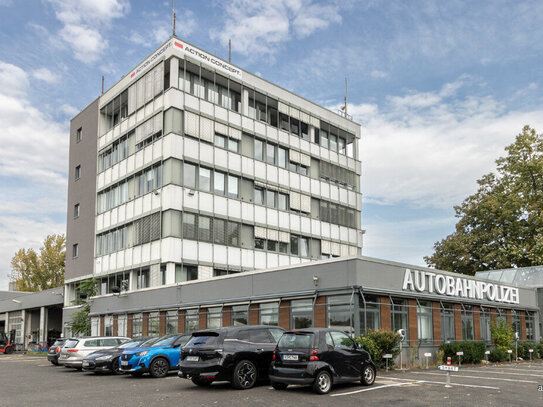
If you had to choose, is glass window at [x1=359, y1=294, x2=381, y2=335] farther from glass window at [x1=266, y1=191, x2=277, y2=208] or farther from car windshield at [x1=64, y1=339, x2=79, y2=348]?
glass window at [x1=266, y1=191, x2=277, y2=208]

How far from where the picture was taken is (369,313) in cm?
2194

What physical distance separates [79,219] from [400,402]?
118 feet

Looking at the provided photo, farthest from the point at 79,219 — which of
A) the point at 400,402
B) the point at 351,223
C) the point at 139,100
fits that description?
the point at 400,402

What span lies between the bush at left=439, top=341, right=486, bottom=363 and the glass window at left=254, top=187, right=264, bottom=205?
17517 millimetres

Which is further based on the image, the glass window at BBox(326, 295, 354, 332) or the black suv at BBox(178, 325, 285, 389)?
the glass window at BBox(326, 295, 354, 332)

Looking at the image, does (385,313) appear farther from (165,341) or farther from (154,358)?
(154,358)

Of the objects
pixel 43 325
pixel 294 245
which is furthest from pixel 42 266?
pixel 294 245

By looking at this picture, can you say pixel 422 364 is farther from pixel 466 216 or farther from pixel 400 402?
pixel 466 216

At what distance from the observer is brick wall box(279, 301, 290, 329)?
943 inches

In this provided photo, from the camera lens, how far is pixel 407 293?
77.8ft

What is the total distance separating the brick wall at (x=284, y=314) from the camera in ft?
78.6

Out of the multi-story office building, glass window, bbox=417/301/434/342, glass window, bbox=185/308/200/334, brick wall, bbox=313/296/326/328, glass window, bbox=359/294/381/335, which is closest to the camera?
glass window, bbox=359/294/381/335

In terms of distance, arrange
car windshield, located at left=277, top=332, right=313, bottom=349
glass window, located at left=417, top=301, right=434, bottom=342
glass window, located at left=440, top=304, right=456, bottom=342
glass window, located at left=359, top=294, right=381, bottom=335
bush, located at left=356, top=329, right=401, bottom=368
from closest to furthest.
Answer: car windshield, located at left=277, top=332, right=313, bottom=349
bush, located at left=356, top=329, right=401, bottom=368
glass window, located at left=359, top=294, right=381, bottom=335
glass window, located at left=417, top=301, right=434, bottom=342
glass window, located at left=440, top=304, right=456, bottom=342

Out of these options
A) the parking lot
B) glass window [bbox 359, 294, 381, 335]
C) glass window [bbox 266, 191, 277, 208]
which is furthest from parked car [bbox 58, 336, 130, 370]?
glass window [bbox 266, 191, 277, 208]
